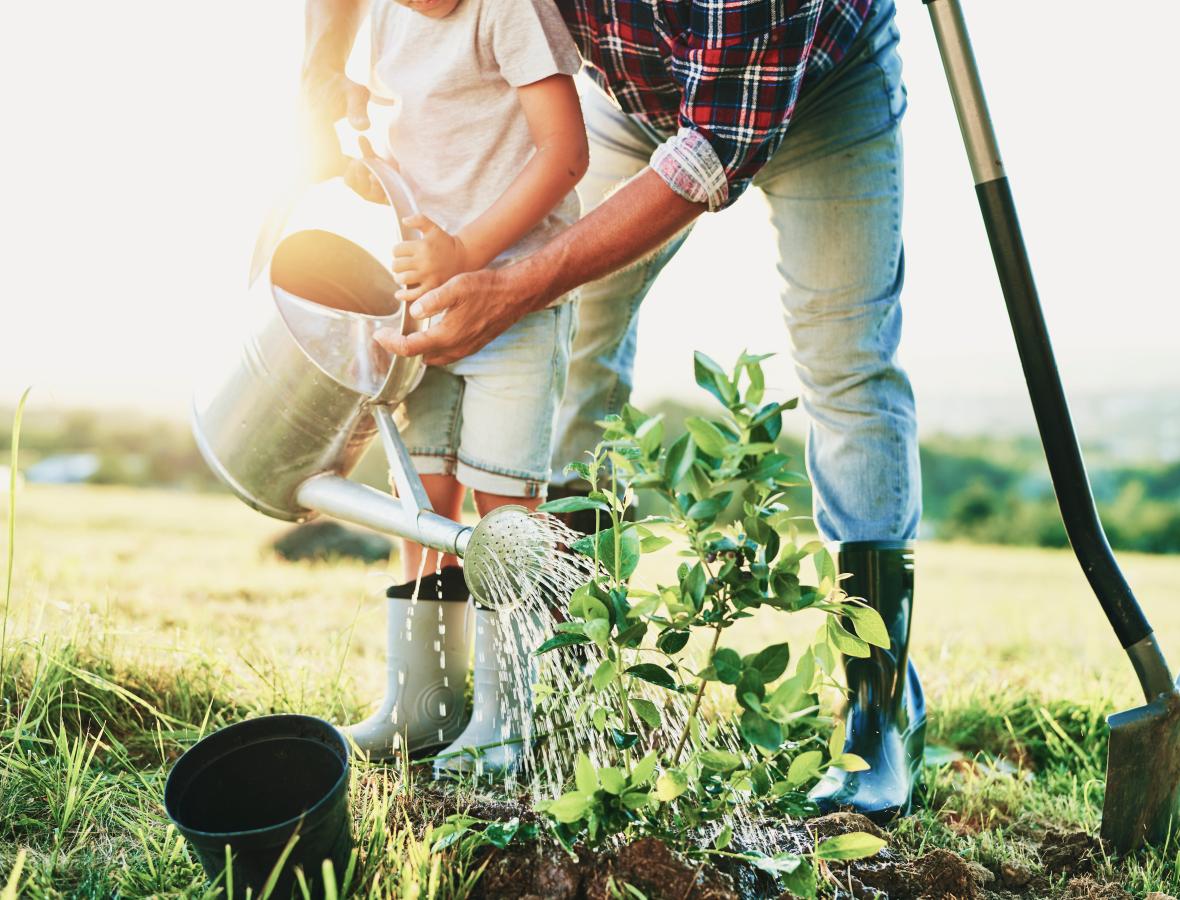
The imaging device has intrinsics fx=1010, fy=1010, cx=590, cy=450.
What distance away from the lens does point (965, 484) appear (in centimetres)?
835

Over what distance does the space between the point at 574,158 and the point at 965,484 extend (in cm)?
738

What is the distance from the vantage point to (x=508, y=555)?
4.81 ft

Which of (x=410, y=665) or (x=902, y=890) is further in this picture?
(x=410, y=665)

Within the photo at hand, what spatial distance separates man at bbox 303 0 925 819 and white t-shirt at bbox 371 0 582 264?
0.37ft

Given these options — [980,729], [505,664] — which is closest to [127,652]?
[505,664]

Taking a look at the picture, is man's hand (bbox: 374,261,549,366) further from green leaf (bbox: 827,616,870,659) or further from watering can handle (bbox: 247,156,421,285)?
green leaf (bbox: 827,616,870,659)

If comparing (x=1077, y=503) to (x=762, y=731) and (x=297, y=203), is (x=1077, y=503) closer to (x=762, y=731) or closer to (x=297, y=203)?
(x=762, y=731)

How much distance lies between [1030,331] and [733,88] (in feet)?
2.17

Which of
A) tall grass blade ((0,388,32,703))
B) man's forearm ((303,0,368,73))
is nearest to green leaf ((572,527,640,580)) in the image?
tall grass blade ((0,388,32,703))

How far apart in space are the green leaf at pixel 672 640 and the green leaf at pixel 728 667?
60 mm

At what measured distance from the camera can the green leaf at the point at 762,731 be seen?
1.10 metres

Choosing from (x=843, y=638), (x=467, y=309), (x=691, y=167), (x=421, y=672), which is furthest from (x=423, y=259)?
(x=843, y=638)

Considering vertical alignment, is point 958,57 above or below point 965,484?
above

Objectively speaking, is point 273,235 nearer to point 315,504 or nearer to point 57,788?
point 315,504
